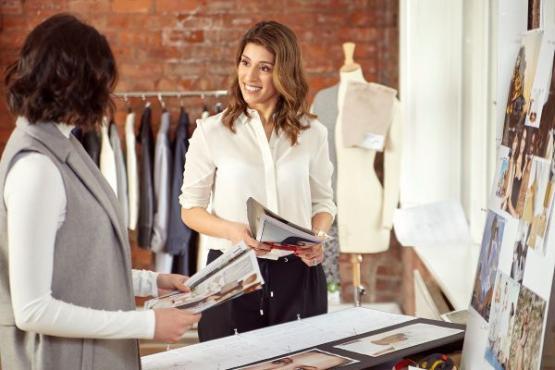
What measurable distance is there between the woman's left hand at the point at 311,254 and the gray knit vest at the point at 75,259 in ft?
2.53

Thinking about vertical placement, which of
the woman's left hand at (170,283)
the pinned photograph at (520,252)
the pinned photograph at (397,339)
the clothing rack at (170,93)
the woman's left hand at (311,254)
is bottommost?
the pinned photograph at (397,339)

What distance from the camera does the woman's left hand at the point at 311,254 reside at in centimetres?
212

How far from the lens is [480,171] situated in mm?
3488

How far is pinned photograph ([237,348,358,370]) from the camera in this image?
164 centimetres

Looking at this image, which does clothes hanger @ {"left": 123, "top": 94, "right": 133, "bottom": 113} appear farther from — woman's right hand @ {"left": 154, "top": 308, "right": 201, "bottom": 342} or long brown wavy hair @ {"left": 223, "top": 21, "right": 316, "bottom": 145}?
woman's right hand @ {"left": 154, "top": 308, "right": 201, "bottom": 342}

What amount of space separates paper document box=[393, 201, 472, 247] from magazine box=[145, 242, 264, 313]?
57.4 inches

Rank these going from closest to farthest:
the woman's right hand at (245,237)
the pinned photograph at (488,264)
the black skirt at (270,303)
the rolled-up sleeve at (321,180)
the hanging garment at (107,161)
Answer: the pinned photograph at (488,264) < the woman's right hand at (245,237) < the black skirt at (270,303) < the rolled-up sleeve at (321,180) < the hanging garment at (107,161)

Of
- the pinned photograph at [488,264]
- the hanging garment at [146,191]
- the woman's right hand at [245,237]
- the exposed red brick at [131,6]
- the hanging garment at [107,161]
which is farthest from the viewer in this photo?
the exposed red brick at [131,6]

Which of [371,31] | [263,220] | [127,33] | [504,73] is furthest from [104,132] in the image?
[504,73]

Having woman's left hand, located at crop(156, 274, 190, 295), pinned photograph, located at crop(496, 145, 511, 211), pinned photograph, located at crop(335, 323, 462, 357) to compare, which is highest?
pinned photograph, located at crop(496, 145, 511, 211)

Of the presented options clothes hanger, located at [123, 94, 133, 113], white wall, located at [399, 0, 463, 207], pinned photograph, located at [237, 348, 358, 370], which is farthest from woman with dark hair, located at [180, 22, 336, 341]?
clothes hanger, located at [123, 94, 133, 113]

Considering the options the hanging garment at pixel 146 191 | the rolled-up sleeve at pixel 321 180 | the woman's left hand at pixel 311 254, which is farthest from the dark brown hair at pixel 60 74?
the hanging garment at pixel 146 191

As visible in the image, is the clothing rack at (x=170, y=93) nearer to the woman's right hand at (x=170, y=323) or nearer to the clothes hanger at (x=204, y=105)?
the clothes hanger at (x=204, y=105)

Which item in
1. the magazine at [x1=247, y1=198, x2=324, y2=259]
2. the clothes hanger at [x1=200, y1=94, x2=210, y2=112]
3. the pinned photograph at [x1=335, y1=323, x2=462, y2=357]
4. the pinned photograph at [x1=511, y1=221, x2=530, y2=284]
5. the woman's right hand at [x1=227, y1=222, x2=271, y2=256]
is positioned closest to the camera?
the pinned photograph at [x1=511, y1=221, x2=530, y2=284]
